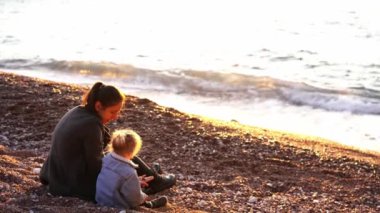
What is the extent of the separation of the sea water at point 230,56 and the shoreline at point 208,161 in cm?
222

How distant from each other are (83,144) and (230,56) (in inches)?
619

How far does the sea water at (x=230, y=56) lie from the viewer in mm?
13594

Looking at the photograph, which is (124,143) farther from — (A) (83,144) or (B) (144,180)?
(B) (144,180)

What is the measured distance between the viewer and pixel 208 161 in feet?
26.4

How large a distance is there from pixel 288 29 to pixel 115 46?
7.70 meters

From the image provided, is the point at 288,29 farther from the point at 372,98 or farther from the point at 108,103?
the point at 108,103

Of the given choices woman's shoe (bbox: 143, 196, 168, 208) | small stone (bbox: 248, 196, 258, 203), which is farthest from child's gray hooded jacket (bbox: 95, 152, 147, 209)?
small stone (bbox: 248, 196, 258, 203)

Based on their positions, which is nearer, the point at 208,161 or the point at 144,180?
the point at 144,180

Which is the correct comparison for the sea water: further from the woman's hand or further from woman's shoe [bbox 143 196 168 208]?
woman's shoe [bbox 143 196 168 208]

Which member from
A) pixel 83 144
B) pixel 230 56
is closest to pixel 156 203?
pixel 83 144

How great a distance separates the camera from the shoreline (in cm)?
633

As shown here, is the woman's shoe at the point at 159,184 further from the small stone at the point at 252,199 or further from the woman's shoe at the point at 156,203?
the small stone at the point at 252,199

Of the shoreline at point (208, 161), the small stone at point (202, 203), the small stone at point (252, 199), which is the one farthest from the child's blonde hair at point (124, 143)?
the small stone at point (252, 199)

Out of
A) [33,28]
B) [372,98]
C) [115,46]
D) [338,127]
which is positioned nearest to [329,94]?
[372,98]
